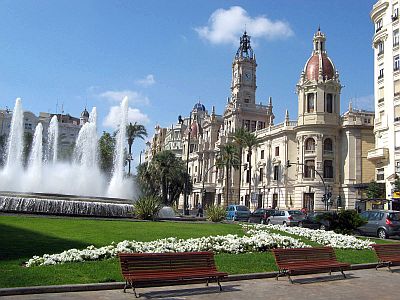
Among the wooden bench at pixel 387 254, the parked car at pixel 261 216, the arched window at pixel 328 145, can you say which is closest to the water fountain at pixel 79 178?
the parked car at pixel 261 216

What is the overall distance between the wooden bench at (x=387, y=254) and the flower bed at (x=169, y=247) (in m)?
3.06

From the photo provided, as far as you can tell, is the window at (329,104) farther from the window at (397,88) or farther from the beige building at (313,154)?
the window at (397,88)

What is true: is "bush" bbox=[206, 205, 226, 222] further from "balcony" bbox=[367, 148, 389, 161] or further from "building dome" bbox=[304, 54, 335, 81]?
"building dome" bbox=[304, 54, 335, 81]

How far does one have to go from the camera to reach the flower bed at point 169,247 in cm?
1109

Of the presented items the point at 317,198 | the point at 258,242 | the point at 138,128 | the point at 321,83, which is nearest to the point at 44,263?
the point at 258,242

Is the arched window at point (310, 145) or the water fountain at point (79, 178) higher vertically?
the arched window at point (310, 145)

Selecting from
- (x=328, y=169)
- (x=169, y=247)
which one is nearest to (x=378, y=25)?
(x=328, y=169)

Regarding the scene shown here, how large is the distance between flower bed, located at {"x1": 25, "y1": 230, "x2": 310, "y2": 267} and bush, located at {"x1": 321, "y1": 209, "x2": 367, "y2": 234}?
7.25 metres

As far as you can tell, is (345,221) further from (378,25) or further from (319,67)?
(319,67)

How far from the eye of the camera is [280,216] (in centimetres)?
3362

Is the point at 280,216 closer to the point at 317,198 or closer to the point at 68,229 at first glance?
the point at 68,229

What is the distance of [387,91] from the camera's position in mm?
45594

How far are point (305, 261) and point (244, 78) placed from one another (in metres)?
77.5

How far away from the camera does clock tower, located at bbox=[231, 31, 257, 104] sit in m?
85.8
